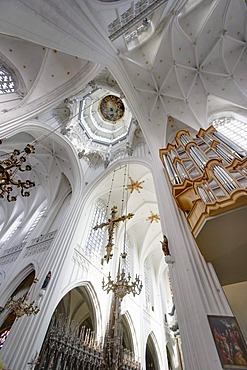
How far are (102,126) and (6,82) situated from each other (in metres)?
7.70

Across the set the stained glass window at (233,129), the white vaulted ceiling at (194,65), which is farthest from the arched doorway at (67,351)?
the stained glass window at (233,129)

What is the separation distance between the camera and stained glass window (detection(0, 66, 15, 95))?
8622 mm

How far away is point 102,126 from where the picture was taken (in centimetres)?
1554

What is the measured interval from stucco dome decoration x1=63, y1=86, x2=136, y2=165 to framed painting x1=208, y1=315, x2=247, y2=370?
11206 mm

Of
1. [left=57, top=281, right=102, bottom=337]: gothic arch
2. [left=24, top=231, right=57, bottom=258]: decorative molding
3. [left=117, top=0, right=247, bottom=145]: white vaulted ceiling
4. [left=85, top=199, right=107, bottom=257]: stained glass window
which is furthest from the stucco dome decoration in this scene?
[left=57, top=281, right=102, bottom=337]: gothic arch

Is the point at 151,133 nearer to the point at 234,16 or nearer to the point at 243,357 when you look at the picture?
the point at 234,16

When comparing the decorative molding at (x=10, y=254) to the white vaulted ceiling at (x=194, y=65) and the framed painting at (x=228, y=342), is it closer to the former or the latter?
the framed painting at (x=228, y=342)

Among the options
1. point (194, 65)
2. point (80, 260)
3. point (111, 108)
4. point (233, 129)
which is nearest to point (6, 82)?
point (111, 108)

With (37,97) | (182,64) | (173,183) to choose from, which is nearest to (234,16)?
(182,64)

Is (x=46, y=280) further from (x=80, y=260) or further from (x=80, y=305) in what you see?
(x=80, y=305)

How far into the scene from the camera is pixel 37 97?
29.8 ft

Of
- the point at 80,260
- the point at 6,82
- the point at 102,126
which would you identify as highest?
the point at 102,126

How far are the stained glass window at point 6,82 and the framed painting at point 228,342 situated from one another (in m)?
11.1

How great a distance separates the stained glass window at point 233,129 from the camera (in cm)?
905
